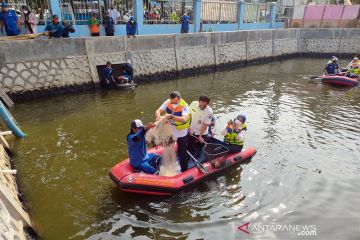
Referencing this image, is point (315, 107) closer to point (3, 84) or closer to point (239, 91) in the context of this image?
point (239, 91)

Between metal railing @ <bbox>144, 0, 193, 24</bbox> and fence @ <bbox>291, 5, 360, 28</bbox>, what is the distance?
44.1ft

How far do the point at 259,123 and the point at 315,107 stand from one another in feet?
11.4

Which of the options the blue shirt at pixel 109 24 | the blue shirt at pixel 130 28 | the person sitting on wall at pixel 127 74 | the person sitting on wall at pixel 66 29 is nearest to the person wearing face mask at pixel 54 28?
the person sitting on wall at pixel 66 29

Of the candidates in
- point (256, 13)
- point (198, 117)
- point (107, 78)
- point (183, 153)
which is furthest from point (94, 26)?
point (256, 13)

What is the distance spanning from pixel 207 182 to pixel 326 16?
25412 mm

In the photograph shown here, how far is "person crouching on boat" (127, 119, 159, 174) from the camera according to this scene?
5922 mm

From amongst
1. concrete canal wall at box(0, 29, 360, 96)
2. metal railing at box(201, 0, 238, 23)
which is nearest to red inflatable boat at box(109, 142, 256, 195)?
concrete canal wall at box(0, 29, 360, 96)

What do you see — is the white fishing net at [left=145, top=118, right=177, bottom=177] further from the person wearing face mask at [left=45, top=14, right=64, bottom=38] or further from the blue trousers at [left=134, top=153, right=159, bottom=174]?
the person wearing face mask at [left=45, top=14, right=64, bottom=38]

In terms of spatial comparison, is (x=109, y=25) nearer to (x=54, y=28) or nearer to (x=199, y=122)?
(x=54, y=28)

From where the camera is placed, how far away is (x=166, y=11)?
56.0 feet

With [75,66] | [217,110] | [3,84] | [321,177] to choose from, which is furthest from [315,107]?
[3,84]

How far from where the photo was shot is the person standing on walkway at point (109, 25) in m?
14.3

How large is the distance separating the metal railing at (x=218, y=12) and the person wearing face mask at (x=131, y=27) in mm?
6212

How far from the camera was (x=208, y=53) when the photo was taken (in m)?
18.5
